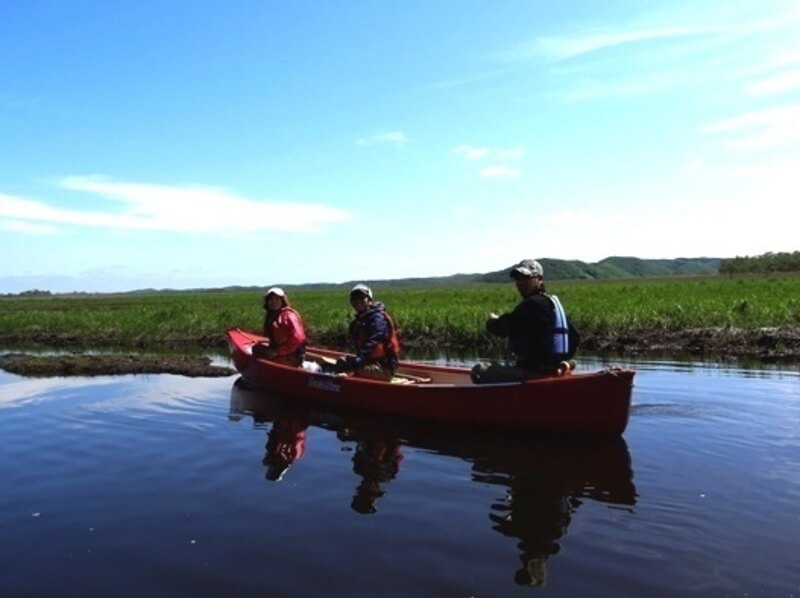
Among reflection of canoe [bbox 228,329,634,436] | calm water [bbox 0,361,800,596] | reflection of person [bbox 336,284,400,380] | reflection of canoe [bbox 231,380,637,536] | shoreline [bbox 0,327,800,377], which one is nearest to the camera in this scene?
calm water [bbox 0,361,800,596]

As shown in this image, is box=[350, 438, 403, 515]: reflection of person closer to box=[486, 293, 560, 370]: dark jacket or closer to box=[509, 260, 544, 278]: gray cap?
box=[486, 293, 560, 370]: dark jacket

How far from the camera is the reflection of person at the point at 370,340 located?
36.7 ft

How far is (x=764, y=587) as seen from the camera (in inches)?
190

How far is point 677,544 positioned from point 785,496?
1.83 metres

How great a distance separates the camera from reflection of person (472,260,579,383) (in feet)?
29.3

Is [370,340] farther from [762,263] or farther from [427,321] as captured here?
[762,263]

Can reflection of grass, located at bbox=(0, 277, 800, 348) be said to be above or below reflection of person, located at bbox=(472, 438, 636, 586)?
above

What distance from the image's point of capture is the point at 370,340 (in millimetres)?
11305

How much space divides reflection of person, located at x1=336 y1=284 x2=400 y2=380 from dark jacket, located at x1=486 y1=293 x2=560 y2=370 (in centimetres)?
241

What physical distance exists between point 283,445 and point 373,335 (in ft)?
8.38

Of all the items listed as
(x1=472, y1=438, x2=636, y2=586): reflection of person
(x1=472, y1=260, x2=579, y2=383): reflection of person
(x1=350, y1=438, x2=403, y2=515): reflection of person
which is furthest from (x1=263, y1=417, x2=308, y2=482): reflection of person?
(x1=472, y1=260, x2=579, y2=383): reflection of person

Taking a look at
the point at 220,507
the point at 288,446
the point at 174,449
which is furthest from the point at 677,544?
the point at 174,449

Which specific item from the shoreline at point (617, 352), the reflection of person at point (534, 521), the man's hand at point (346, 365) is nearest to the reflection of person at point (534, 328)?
the reflection of person at point (534, 521)

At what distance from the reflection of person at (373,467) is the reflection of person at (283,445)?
31.2 inches
